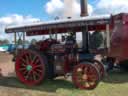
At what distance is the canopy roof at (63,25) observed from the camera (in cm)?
1006

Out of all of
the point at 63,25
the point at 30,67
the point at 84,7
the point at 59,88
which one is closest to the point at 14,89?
the point at 30,67

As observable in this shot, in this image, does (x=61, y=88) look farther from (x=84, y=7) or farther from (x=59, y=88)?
(x=84, y=7)

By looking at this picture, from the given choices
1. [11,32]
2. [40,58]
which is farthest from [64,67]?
[11,32]

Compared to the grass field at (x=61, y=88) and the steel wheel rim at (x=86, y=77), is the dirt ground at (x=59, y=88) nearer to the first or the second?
the grass field at (x=61, y=88)

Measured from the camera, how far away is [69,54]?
1105 cm

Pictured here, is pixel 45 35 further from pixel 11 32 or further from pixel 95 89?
pixel 95 89

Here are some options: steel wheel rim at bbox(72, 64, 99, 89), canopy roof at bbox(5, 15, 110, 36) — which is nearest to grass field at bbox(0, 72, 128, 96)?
steel wheel rim at bbox(72, 64, 99, 89)

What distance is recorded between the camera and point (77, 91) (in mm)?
10125

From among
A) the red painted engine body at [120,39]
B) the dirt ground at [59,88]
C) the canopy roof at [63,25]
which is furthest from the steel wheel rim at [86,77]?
the canopy roof at [63,25]

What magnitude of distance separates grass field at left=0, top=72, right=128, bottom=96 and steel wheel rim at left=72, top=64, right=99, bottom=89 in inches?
8.9

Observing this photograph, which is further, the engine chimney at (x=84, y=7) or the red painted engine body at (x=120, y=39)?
the engine chimney at (x=84, y=7)

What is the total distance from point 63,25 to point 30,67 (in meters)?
2.04

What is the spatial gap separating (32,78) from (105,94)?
291 centimetres

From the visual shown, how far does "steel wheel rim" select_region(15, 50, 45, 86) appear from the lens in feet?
36.9
